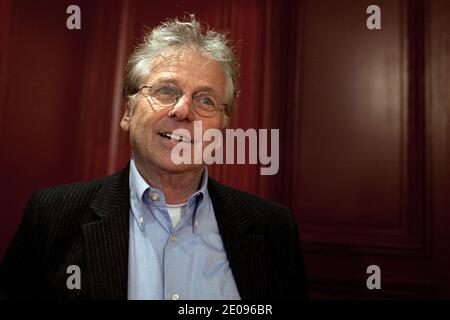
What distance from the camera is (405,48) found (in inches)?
49.1

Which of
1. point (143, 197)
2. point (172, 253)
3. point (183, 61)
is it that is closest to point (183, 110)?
point (183, 61)

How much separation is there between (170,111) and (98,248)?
0.38 m

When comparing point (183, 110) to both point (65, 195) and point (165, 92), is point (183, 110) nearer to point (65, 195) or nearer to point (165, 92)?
point (165, 92)

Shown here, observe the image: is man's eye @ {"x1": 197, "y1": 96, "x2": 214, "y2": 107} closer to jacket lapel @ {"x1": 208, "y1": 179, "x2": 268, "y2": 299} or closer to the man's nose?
the man's nose

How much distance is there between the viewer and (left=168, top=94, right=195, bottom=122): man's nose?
0.91 m

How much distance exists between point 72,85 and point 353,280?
1205 millimetres

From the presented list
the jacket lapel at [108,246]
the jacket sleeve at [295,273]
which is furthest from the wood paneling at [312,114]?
the jacket lapel at [108,246]

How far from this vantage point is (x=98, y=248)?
848mm

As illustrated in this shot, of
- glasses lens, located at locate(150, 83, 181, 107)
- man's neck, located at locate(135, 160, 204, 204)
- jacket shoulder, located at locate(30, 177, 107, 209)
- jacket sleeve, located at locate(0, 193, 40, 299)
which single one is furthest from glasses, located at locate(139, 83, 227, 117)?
jacket sleeve, located at locate(0, 193, 40, 299)

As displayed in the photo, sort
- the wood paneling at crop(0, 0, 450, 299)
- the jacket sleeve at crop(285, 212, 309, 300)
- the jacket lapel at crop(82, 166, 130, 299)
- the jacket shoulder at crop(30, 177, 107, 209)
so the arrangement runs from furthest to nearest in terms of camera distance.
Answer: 1. the wood paneling at crop(0, 0, 450, 299)
2. the jacket sleeve at crop(285, 212, 309, 300)
3. the jacket shoulder at crop(30, 177, 107, 209)
4. the jacket lapel at crop(82, 166, 130, 299)

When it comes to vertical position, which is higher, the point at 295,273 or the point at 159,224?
the point at 159,224

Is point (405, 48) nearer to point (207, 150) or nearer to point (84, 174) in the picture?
point (207, 150)

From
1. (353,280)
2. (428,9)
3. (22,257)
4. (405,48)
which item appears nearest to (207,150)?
(22,257)
